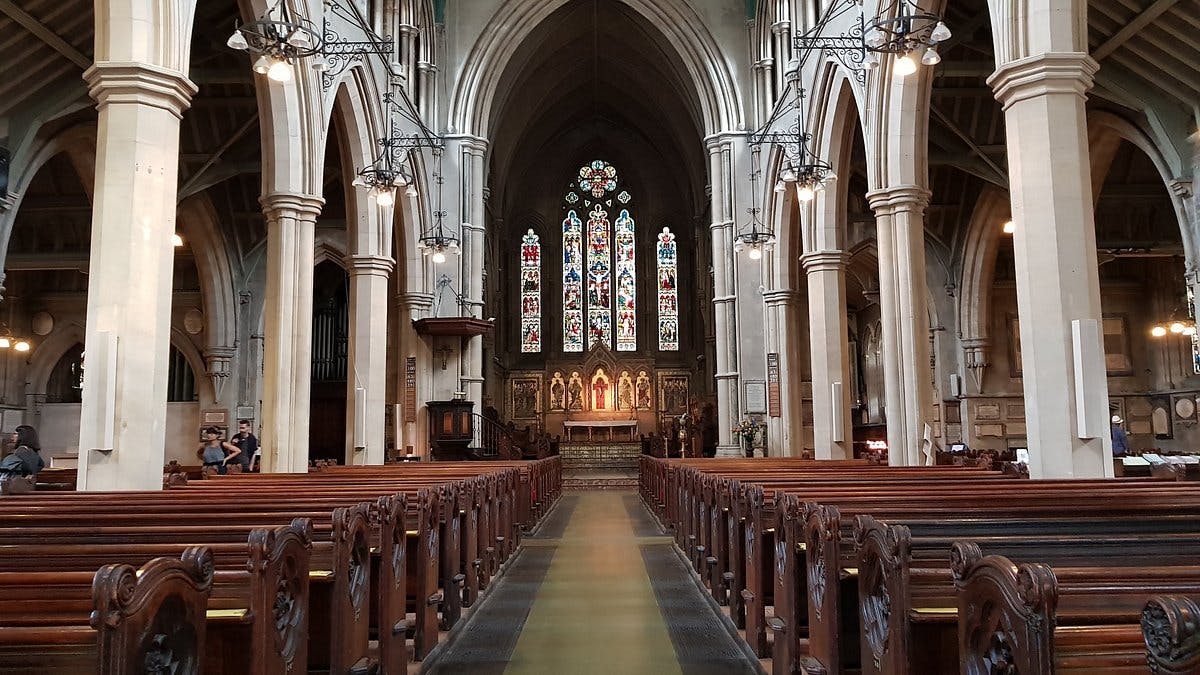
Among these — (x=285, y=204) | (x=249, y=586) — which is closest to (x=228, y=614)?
(x=249, y=586)

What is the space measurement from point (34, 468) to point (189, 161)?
29.1 feet

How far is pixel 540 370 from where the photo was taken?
32688 mm

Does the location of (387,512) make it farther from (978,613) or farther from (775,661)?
(978,613)

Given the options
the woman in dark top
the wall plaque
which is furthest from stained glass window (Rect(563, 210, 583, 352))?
the woman in dark top

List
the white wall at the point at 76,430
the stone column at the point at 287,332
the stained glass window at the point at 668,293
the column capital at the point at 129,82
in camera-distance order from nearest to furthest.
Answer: the column capital at the point at 129,82, the stone column at the point at 287,332, the white wall at the point at 76,430, the stained glass window at the point at 668,293

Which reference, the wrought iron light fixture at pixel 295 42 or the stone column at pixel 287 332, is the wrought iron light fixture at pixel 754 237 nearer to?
the wrought iron light fixture at pixel 295 42

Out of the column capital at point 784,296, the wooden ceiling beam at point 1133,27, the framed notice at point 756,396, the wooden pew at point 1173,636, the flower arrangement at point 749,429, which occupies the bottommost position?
the wooden pew at point 1173,636

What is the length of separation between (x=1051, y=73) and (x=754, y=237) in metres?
10.7

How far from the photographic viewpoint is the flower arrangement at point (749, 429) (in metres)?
19.6

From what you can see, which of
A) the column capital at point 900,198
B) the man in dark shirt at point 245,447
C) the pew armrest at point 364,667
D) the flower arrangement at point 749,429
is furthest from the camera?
the flower arrangement at point 749,429

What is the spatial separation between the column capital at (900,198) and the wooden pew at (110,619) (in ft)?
33.4

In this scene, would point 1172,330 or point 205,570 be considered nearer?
point 205,570

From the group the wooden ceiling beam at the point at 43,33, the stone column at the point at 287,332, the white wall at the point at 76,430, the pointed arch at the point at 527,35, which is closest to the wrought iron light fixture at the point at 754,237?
the pointed arch at the point at 527,35

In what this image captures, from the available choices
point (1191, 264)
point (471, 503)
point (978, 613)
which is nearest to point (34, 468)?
point (471, 503)
